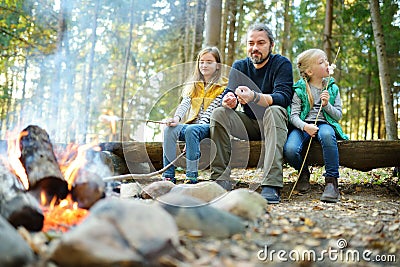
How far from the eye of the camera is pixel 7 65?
11.1 m

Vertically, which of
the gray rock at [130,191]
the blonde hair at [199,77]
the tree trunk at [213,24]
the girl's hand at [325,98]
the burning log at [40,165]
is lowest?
the gray rock at [130,191]

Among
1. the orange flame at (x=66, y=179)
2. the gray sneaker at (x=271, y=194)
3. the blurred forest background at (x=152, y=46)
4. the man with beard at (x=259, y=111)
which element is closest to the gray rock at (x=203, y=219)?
the orange flame at (x=66, y=179)

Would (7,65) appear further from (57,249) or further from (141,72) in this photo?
(57,249)

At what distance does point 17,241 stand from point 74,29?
41.3 feet

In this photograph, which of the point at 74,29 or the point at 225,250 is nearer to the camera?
the point at 225,250

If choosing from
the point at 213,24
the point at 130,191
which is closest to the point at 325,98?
the point at 130,191

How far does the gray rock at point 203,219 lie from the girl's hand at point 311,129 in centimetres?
176

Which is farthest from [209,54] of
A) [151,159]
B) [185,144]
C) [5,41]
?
[5,41]

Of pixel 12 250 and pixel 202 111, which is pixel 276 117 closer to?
pixel 202 111

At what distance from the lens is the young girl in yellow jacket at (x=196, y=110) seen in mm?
3996

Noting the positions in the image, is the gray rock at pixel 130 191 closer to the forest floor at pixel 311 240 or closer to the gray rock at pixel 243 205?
the gray rock at pixel 243 205

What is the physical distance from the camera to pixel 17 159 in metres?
3.16

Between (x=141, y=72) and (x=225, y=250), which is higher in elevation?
(x=141, y=72)

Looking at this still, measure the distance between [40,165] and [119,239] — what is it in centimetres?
140
